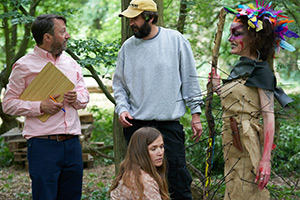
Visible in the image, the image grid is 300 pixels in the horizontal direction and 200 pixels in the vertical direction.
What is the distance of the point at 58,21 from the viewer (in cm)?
347

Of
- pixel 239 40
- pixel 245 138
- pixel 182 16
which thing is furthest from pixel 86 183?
pixel 239 40

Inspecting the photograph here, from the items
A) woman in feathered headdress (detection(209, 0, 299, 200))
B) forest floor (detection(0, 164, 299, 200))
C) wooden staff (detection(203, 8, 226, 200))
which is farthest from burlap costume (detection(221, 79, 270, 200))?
forest floor (detection(0, 164, 299, 200))

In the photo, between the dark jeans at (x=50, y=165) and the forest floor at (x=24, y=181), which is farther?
the forest floor at (x=24, y=181)

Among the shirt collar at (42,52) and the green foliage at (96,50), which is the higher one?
the shirt collar at (42,52)

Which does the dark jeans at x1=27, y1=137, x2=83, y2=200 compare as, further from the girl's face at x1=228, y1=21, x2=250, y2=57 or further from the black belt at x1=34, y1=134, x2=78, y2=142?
the girl's face at x1=228, y1=21, x2=250, y2=57

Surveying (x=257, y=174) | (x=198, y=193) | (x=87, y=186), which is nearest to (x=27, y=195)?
(x=87, y=186)

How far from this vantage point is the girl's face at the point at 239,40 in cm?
296

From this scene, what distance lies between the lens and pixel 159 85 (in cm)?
339

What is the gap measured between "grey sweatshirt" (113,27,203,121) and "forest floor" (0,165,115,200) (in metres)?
2.59

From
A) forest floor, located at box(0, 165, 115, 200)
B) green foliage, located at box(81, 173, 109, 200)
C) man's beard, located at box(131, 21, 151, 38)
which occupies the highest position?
man's beard, located at box(131, 21, 151, 38)

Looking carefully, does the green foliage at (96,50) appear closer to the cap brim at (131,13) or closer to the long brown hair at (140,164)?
the cap brim at (131,13)

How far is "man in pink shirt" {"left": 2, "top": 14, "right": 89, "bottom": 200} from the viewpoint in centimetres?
332

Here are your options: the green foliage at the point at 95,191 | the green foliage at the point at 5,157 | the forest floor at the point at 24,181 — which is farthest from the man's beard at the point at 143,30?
the green foliage at the point at 5,157

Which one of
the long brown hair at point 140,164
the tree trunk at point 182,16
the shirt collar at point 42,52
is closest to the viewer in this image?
the long brown hair at point 140,164
